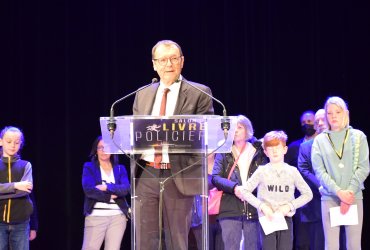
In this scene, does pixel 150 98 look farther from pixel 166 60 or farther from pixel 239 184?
pixel 239 184

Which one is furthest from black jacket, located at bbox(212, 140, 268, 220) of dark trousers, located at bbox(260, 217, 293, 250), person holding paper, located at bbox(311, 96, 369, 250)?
person holding paper, located at bbox(311, 96, 369, 250)

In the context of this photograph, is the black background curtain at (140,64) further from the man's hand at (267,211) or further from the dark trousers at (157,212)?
the dark trousers at (157,212)

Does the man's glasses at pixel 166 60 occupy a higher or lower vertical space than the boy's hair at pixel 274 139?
higher

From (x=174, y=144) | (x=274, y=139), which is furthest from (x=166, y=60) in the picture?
(x=274, y=139)

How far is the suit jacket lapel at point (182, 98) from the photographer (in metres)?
3.71

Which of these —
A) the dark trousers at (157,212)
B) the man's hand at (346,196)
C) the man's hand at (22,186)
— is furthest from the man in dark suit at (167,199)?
the man's hand at (22,186)

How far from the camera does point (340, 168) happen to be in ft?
18.0

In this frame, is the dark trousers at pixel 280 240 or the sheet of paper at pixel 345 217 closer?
the dark trousers at pixel 280 240

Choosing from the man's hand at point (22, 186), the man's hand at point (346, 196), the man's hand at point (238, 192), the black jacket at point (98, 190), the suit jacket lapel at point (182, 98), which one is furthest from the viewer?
the black jacket at point (98, 190)

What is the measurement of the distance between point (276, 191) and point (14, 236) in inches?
100.0

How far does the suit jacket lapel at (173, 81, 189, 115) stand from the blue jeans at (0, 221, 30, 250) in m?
2.85

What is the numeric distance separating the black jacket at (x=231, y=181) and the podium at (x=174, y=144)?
218 centimetres

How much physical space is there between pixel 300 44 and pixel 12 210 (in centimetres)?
415

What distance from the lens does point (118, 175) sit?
655 centimetres
